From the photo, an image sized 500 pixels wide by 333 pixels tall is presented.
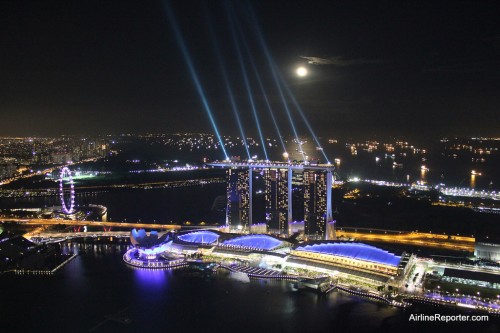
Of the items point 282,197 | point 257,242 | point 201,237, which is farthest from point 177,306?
point 282,197

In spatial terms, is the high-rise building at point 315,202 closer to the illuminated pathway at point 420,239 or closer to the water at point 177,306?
the illuminated pathway at point 420,239

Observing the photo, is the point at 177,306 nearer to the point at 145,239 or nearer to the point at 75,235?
the point at 145,239

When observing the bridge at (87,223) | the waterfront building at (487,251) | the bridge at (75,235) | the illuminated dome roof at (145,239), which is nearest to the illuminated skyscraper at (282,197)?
the bridge at (87,223)

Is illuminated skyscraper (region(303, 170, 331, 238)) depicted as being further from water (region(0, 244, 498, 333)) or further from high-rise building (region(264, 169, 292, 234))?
water (region(0, 244, 498, 333))

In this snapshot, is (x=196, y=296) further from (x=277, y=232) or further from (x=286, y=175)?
(x=286, y=175)

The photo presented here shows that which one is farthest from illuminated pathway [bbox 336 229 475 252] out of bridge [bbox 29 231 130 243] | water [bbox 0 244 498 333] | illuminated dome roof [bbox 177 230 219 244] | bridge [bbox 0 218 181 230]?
bridge [bbox 29 231 130 243]

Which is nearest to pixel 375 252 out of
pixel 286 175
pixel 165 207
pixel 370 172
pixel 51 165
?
pixel 286 175
